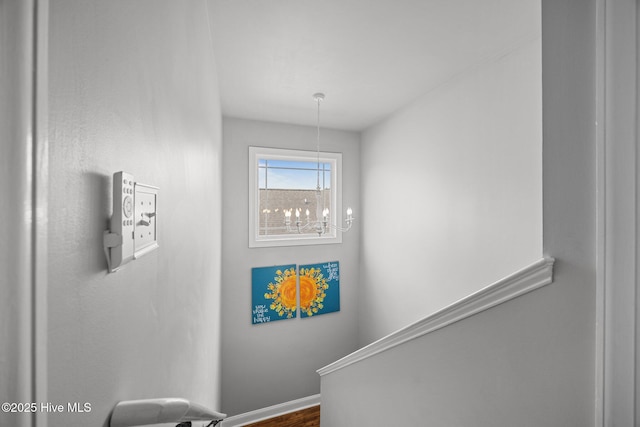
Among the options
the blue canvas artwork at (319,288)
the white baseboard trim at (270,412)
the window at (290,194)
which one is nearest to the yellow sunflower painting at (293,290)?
the blue canvas artwork at (319,288)

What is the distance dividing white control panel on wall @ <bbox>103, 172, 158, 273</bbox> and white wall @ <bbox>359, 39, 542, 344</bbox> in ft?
7.18

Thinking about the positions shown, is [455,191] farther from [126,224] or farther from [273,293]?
[126,224]

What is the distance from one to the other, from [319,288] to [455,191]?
2110 mm

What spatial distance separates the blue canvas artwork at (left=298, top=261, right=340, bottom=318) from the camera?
3.71m

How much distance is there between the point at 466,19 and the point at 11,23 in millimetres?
2193

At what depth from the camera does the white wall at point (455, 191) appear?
6.49ft

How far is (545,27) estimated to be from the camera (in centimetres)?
83

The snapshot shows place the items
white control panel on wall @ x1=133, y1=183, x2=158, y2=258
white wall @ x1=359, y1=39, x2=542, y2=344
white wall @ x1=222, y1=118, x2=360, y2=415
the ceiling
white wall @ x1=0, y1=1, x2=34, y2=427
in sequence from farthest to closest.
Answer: white wall @ x1=222, y1=118, x2=360, y2=415
white wall @ x1=359, y1=39, x2=542, y2=344
the ceiling
white control panel on wall @ x1=133, y1=183, x2=158, y2=258
white wall @ x1=0, y1=1, x2=34, y2=427

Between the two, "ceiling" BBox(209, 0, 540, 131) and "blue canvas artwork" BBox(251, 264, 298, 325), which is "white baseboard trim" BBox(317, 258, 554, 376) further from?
"blue canvas artwork" BBox(251, 264, 298, 325)

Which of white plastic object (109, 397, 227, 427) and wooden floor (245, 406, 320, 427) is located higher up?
white plastic object (109, 397, 227, 427)

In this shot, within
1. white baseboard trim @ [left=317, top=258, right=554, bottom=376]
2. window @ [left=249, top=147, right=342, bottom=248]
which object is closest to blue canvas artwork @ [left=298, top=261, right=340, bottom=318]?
window @ [left=249, top=147, right=342, bottom=248]

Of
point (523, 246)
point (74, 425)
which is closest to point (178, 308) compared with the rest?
point (74, 425)

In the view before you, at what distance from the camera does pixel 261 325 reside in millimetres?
3510

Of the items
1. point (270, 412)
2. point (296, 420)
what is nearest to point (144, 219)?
point (296, 420)
